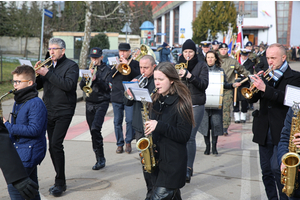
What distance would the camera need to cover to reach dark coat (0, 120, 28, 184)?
95.5 inches

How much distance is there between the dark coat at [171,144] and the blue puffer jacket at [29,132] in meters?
1.23

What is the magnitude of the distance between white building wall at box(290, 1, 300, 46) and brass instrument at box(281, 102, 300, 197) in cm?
5554

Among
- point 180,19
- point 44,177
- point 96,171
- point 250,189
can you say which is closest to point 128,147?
point 96,171

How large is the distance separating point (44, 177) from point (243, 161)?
12.0 feet

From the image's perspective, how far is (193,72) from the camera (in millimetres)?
5691

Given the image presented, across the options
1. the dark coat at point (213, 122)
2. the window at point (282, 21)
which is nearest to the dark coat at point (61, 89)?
the dark coat at point (213, 122)

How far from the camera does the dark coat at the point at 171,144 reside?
3283 mm

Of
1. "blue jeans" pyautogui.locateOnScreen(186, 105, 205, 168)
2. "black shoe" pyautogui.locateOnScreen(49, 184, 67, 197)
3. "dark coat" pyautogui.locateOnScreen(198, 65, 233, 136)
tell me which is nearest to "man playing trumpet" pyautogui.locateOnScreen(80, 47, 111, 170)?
"black shoe" pyautogui.locateOnScreen(49, 184, 67, 197)

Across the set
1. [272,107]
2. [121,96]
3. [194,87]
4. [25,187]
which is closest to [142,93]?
[25,187]

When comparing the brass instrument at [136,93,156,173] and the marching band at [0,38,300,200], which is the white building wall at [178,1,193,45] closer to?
the marching band at [0,38,300,200]

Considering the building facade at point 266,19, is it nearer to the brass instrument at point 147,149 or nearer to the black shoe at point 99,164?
the black shoe at point 99,164

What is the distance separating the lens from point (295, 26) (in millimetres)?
54219

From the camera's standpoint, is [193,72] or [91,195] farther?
[193,72]

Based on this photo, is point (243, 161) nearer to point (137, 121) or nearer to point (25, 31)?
point (137, 121)
